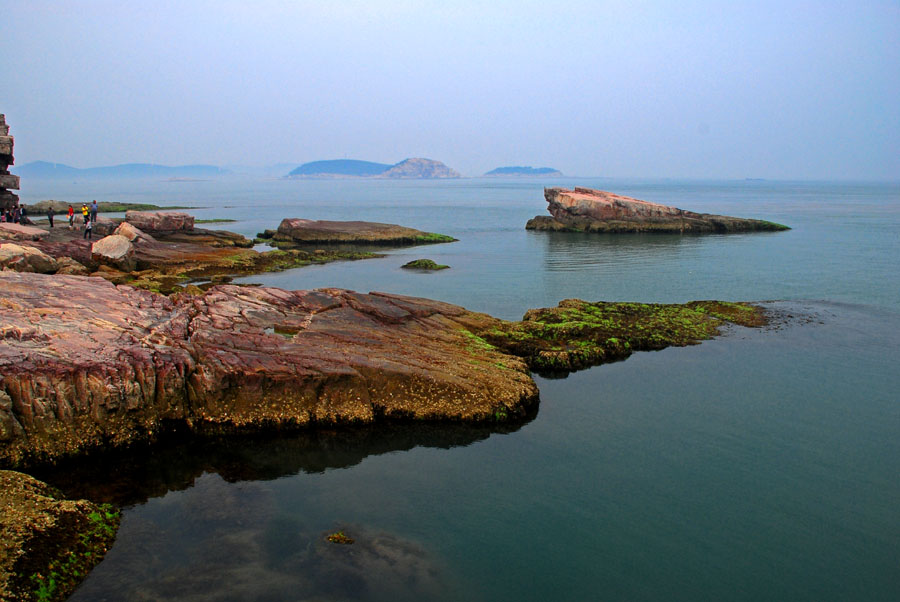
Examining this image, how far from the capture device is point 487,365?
21500 mm

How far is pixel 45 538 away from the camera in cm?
1197

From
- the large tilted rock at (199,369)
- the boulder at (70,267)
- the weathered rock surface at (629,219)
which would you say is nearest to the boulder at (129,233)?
the boulder at (70,267)

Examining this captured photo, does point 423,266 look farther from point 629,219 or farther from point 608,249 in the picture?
point 629,219

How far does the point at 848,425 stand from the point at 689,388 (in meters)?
4.66

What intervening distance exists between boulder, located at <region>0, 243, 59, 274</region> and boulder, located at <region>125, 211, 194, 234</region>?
79.5 feet

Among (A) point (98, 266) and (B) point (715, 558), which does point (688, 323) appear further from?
(A) point (98, 266)

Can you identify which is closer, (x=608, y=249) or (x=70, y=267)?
(x=70, y=267)

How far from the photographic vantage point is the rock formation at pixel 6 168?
43688 mm

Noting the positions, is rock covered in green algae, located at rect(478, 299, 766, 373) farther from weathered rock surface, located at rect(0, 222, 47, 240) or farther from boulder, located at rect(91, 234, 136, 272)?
weathered rock surface, located at rect(0, 222, 47, 240)

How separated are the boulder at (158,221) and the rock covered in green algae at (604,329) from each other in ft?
128

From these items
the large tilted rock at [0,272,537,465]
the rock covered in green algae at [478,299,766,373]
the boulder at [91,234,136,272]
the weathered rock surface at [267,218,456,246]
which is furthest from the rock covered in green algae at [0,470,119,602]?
the weathered rock surface at [267,218,456,246]

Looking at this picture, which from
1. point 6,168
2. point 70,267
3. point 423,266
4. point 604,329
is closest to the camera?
point 604,329

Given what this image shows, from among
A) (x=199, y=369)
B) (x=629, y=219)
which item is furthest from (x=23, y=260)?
(x=629, y=219)

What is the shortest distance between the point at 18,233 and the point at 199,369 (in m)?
29.0
